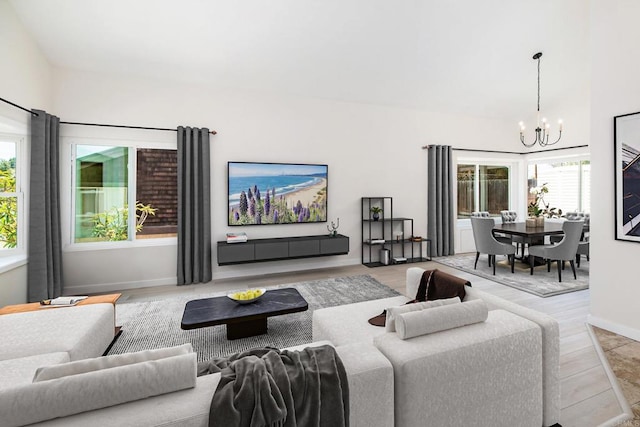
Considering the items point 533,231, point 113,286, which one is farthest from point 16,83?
point 533,231

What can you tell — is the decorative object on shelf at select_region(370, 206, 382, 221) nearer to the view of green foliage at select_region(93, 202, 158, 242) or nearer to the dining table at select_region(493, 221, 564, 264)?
the dining table at select_region(493, 221, 564, 264)

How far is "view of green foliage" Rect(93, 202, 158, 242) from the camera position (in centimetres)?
439

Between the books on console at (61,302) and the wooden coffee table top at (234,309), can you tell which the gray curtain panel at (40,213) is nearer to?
the books on console at (61,302)

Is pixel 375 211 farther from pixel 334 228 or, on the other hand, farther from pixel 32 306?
pixel 32 306

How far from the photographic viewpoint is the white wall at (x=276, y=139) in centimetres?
425

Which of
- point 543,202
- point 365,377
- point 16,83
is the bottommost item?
point 365,377

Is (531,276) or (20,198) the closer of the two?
(20,198)

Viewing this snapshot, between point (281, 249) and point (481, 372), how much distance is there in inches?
141

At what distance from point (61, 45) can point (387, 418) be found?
507cm

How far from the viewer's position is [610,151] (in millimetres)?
2918

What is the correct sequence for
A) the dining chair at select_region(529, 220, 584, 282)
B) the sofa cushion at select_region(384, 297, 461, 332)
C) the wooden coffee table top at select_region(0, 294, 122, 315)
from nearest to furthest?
the sofa cushion at select_region(384, 297, 461, 332), the wooden coffee table top at select_region(0, 294, 122, 315), the dining chair at select_region(529, 220, 584, 282)

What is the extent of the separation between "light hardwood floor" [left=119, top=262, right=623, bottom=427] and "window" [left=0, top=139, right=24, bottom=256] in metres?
1.34

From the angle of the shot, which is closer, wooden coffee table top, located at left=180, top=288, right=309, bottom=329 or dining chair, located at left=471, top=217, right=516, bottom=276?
wooden coffee table top, located at left=180, top=288, right=309, bottom=329

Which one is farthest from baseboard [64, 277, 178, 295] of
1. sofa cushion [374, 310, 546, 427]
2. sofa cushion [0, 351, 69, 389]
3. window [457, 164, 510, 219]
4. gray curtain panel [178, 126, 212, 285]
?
window [457, 164, 510, 219]
